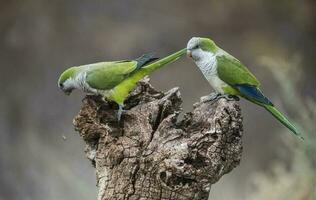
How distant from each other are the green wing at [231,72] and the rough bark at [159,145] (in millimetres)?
60

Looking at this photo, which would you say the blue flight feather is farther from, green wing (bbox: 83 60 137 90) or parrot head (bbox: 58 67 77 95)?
parrot head (bbox: 58 67 77 95)

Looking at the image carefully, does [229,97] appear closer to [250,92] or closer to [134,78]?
[250,92]

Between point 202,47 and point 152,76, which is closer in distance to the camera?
point 202,47

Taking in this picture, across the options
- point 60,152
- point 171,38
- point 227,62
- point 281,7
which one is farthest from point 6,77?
point 227,62

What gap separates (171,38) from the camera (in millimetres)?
2201

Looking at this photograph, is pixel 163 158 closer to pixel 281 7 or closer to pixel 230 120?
pixel 230 120

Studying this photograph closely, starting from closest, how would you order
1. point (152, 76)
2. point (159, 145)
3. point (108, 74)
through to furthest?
point (159, 145) < point (108, 74) < point (152, 76)

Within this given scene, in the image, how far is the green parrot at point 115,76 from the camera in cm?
127

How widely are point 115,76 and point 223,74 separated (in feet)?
0.68

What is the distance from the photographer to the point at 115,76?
128cm

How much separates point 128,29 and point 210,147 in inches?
45.0

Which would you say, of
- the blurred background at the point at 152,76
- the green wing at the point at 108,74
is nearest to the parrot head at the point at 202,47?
the green wing at the point at 108,74

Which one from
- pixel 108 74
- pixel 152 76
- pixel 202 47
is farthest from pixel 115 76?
pixel 152 76

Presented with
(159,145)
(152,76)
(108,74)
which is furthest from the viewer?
(152,76)
